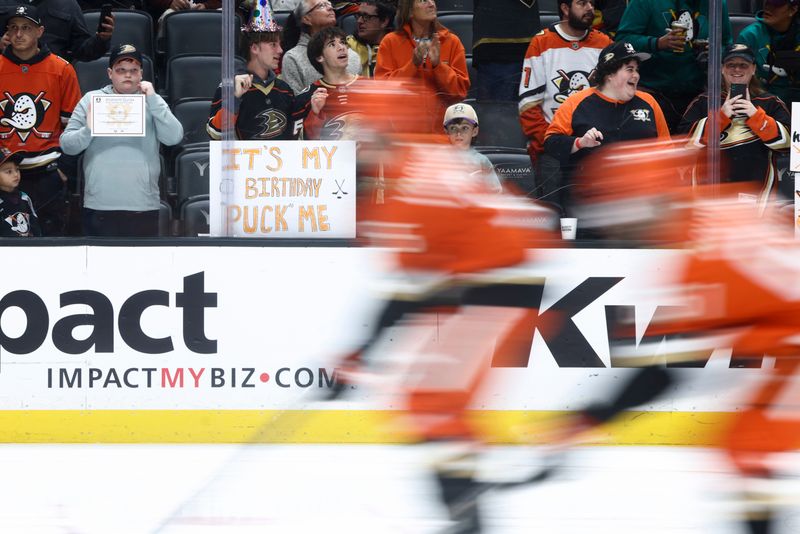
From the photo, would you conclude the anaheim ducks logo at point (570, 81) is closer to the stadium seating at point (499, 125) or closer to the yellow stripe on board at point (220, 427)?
the stadium seating at point (499, 125)

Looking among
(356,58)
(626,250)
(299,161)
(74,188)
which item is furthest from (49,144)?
(626,250)

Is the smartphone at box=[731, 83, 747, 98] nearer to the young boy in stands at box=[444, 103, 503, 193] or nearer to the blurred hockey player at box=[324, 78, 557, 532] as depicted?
the young boy in stands at box=[444, 103, 503, 193]

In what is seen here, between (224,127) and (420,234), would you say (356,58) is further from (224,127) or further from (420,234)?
(420,234)

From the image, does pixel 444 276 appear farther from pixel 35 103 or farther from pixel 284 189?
pixel 35 103

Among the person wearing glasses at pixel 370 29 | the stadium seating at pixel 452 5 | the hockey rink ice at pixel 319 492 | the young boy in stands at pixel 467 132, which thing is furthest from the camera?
the stadium seating at pixel 452 5

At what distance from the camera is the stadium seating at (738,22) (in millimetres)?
5703

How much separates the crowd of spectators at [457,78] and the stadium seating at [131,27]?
0.20 metres

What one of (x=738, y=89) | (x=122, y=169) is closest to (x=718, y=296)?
(x=738, y=89)

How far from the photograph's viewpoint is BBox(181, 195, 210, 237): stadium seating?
17.3 ft

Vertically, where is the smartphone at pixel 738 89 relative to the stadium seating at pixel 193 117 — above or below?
above

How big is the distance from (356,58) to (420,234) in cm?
258

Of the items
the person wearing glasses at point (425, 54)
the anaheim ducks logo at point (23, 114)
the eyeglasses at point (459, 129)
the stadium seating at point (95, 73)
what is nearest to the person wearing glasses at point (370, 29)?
the person wearing glasses at point (425, 54)

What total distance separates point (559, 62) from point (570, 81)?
4.1 inches

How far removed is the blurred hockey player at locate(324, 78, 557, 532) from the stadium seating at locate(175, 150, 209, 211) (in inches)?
78.4
